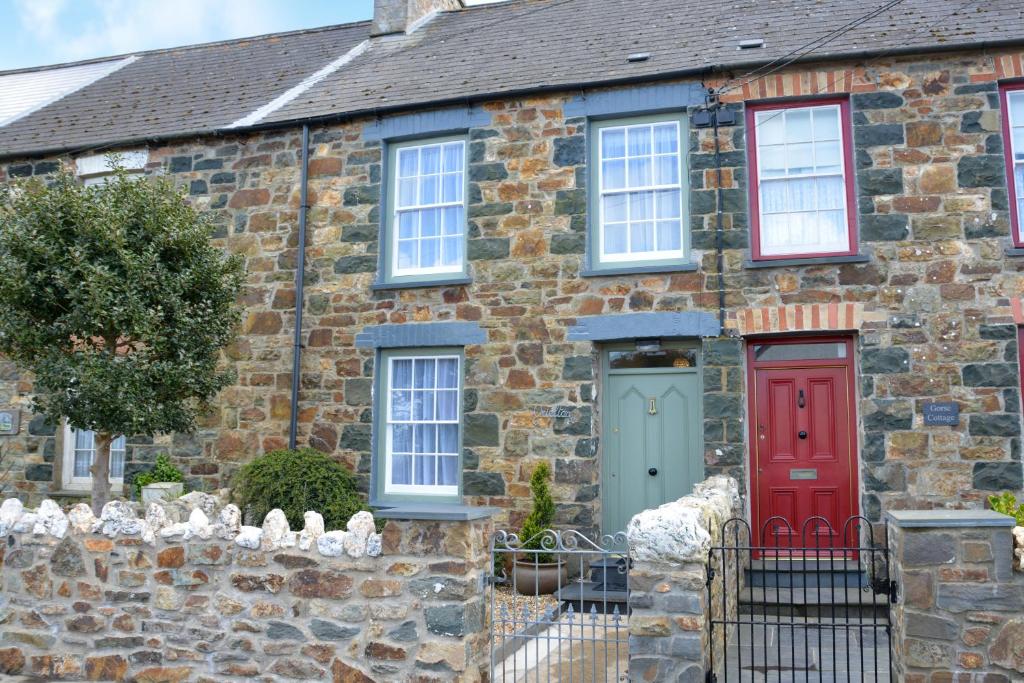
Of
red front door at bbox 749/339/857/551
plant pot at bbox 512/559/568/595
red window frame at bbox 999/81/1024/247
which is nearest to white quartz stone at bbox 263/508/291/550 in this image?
plant pot at bbox 512/559/568/595

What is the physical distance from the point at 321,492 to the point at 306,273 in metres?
3.01

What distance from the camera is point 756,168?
1045cm

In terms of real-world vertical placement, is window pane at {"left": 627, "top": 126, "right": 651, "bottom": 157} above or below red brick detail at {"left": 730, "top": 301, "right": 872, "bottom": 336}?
above

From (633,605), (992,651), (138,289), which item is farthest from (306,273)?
(992,651)

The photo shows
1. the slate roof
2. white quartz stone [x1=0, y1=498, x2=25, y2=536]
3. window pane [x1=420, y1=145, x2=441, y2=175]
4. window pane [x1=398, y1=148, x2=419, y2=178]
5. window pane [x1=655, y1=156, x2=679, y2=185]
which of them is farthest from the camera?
window pane [x1=398, y1=148, x2=419, y2=178]

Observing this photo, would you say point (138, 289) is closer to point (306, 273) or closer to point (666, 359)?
point (306, 273)

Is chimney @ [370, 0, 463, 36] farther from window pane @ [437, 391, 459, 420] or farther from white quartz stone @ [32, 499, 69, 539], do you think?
white quartz stone @ [32, 499, 69, 539]

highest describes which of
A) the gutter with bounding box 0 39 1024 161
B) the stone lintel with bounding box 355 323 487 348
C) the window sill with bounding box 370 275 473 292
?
the gutter with bounding box 0 39 1024 161

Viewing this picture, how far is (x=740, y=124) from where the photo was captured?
1043 cm

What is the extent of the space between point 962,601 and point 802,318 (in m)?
4.89

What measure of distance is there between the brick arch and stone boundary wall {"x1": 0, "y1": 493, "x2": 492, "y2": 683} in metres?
5.01

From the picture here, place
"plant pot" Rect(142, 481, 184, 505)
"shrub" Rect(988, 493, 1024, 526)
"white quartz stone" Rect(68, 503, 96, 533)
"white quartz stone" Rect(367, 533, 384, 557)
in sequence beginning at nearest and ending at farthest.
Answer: "white quartz stone" Rect(367, 533, 384, 557), "white quartz stone" Rect(68, 503, 96, 533), "shrub" Rect(988, 493, 1024, 526), "plant pot" Rect(142, 481, 184, 505)

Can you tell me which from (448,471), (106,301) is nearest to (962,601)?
(448,471)

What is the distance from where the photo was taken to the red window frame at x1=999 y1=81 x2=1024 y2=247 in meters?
9.64
